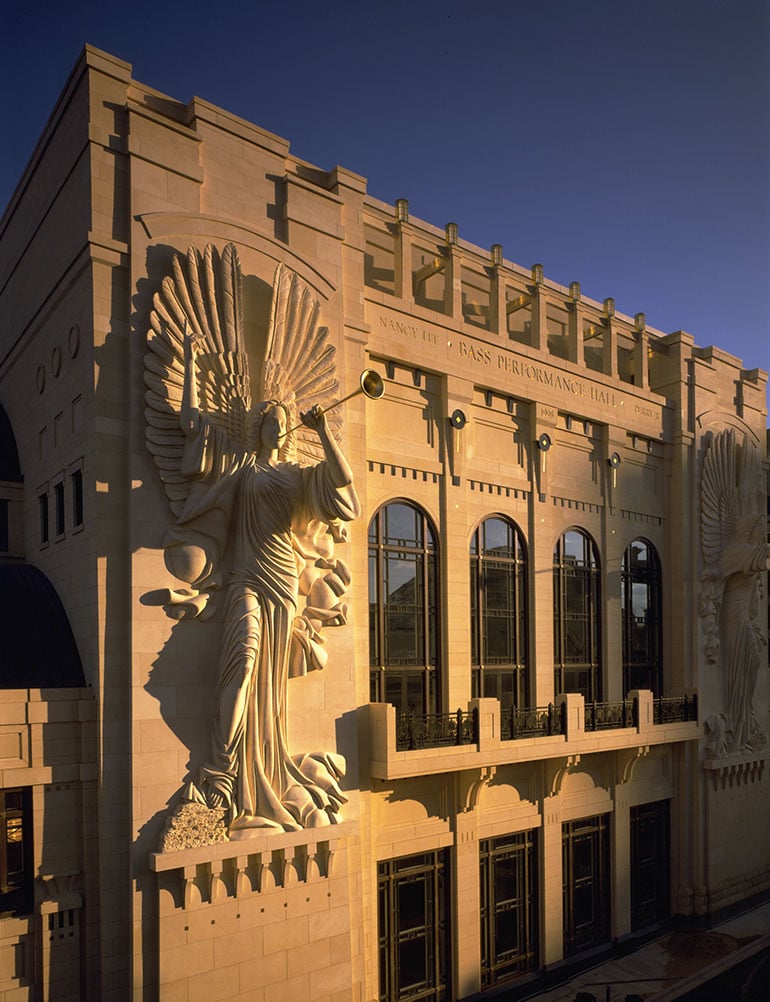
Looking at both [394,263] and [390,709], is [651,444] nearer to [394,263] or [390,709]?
[394,263]

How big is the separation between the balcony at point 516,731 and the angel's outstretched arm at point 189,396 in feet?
22.7

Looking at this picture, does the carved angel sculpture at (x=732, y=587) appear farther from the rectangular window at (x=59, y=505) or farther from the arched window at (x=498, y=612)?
the rectangular window at (x=59, y=505)

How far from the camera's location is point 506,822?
19422 millimetres

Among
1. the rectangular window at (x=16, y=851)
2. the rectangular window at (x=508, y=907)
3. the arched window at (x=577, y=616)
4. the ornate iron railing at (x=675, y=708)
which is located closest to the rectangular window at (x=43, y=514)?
the rectangular window at (x=16, y=851)

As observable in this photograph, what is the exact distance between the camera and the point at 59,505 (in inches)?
616

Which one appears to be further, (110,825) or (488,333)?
(488,333)

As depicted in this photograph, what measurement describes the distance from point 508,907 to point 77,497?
14435 mm

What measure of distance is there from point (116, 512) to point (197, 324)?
3.80m

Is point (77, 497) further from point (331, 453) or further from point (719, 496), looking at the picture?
point (719, 496)

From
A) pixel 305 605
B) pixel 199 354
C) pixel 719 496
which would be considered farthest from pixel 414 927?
pixel 719 496

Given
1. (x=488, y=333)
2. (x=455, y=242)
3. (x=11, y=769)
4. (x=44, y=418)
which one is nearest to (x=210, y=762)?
(x=11, y=769)

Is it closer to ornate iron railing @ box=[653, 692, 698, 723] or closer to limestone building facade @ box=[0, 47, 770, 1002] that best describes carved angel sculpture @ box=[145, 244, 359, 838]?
limestone building facade @ box=[0, 47, 770, 1002]

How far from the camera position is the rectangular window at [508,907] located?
18906 mm

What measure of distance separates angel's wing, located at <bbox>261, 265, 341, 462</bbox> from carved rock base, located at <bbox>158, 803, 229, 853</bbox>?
683 cm
